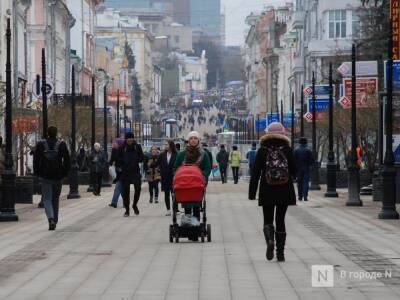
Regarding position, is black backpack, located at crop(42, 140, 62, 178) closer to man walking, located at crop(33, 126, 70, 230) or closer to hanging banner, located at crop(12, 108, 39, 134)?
man walking, located at crop(33, 126, 70, 230)

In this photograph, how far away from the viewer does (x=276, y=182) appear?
16.3m

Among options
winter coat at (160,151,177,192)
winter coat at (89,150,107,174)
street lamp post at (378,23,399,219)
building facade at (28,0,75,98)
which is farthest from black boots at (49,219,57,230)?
building facade at (28,0,75,98)

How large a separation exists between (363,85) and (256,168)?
2764 cm

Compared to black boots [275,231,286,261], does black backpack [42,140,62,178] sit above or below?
above

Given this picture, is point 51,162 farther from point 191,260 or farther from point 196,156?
point 191,260

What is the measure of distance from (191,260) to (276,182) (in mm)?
1471

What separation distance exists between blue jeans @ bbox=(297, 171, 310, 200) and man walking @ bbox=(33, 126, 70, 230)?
1418cm

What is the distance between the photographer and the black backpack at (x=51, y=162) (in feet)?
75.6

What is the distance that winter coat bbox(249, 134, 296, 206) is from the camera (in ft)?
53.6

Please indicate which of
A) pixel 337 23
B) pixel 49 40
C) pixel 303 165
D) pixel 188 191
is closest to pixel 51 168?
pixel 188 191

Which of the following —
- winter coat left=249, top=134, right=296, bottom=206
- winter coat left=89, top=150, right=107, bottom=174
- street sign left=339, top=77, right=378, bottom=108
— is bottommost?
winter coat left=89, top=150, right=107, bottom=174

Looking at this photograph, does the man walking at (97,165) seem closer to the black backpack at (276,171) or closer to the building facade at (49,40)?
the black backpack at (276,171)

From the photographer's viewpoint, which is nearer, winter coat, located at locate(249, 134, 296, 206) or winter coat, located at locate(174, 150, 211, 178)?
winter coat, located at locate(249, 134, 296, 206)

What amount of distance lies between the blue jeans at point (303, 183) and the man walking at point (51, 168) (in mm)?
14175
